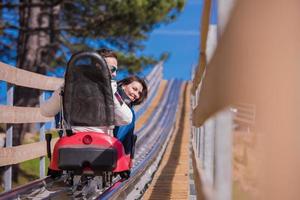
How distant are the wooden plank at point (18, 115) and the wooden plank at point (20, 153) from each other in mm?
238

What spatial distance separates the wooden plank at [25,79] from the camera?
4.61 m

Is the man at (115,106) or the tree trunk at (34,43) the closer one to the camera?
the man at (115,106)

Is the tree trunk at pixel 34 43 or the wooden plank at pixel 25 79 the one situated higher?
the tree trunk at pixel 34 43

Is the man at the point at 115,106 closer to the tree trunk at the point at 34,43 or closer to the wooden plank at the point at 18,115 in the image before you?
the wooden plank at the point at 18,115

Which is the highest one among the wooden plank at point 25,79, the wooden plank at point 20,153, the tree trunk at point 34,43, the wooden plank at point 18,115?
the tree trunk at point 34,43

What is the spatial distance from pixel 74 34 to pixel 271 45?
14.9 m

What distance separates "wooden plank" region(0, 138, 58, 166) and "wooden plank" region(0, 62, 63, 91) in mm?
565

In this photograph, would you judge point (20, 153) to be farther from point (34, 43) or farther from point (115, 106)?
point (34, 43)

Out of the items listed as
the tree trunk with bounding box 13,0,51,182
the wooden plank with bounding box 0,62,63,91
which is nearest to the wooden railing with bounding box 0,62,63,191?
the wooden plank with bounding box 0,62,63,91

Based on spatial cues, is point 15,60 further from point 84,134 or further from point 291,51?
point 291,51

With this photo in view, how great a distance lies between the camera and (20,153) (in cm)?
515

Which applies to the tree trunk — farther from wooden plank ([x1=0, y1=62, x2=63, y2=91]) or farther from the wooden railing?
the wooden railing

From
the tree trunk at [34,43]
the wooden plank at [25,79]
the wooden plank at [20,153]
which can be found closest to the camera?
the wooden plank at [25,79]

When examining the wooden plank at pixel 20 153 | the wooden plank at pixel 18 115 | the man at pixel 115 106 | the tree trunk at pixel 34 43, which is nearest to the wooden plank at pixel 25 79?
the wooden plank at pixel 18 115
